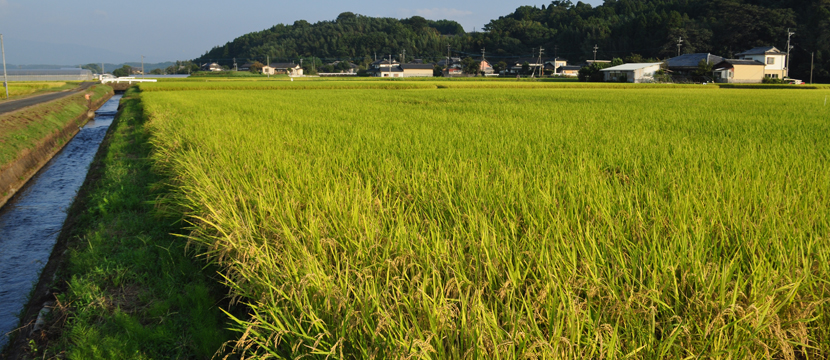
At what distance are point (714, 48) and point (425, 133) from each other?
195 feet

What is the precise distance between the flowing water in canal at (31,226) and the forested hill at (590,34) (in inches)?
1920

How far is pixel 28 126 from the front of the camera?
394 inches

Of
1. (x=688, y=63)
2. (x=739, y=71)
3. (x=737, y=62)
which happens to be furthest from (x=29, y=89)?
(x=739, y=71)

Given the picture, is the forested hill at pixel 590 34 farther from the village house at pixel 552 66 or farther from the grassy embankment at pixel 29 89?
the grassy embankment at pixel 29 89

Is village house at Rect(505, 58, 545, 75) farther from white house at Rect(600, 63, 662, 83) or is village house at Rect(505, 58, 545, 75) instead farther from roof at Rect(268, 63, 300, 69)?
roof at Rect(268, 63, 300, 69)

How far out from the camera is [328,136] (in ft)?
19.4

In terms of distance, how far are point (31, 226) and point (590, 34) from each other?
7809 cm

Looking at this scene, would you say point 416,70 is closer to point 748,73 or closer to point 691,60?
point 691,60

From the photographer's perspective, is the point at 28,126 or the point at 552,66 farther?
the point at 552,66

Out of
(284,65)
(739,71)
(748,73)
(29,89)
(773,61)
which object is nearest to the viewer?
(29,89)

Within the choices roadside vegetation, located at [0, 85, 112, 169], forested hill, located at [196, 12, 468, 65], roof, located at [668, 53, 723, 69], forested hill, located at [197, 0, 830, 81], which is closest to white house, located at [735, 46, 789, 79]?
forested hill, located at [197, 0, 830, 81]

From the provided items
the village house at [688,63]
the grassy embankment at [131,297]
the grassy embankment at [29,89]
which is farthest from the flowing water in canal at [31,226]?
the village house at [688,63]

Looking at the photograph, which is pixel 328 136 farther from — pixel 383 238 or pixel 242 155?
pixel 383 238

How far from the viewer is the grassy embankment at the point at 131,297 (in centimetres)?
229
